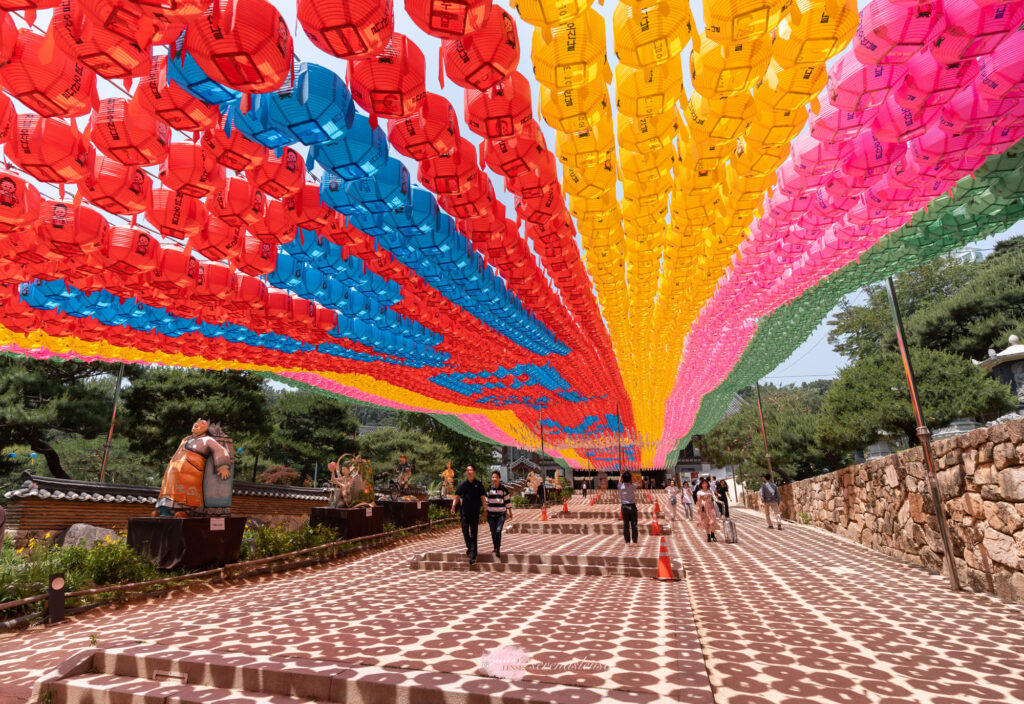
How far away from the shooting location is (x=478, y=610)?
5391 millimetres

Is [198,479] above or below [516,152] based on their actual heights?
below

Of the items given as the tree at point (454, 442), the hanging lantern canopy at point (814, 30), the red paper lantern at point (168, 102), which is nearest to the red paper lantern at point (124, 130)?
the red paper lantern at point (168, 102)

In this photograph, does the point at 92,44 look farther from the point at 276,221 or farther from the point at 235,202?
the point at 276,221

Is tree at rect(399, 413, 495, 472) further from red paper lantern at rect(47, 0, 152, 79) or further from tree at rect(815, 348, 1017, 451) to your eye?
red paper lantern at rect(47, 0, 152, 79)

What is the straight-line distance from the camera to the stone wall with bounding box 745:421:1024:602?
5574mm

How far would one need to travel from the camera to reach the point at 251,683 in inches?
136

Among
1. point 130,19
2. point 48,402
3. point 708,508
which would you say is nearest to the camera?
point 130,19

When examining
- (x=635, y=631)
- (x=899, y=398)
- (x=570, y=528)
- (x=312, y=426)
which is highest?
(x=312, y=426)

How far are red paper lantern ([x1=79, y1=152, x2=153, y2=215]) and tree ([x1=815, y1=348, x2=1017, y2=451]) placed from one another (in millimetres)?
21801

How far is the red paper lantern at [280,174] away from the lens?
457cm

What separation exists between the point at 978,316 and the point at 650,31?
3490cm

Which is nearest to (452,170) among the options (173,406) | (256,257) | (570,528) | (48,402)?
(256,257)

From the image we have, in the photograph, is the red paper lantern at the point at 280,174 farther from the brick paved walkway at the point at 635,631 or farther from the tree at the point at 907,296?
the tree at the point at 907,296

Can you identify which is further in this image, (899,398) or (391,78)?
(899,398)
